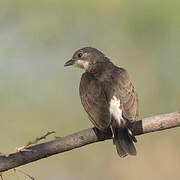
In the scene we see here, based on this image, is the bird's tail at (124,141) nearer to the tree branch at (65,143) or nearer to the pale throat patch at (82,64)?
the tree branch at (65,143)

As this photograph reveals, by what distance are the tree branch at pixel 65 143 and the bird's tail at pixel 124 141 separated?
0.44 m

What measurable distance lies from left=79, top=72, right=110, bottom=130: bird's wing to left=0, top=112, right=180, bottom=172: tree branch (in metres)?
0.43

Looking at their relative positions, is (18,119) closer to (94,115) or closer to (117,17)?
(117,17)

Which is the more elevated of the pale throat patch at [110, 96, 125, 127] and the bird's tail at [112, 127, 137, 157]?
the pale throat patch at [110, 96, 125, 127]

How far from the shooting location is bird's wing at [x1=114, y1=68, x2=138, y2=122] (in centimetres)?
704

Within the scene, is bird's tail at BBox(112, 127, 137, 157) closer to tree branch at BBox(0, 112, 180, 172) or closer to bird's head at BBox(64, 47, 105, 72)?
tree branch at BBox(0, 112, 180, 172)

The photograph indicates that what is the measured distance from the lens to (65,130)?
1090cm

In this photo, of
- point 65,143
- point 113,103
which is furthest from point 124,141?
point 65,143

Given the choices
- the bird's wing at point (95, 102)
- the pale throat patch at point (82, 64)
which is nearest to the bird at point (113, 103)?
the bird's wing at point (95, 102)

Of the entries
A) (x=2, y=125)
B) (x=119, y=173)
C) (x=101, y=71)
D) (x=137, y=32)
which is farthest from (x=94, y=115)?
(x=137, y=32)

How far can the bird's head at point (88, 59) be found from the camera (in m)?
8.59

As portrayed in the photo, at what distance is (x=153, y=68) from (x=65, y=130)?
6.23 ft

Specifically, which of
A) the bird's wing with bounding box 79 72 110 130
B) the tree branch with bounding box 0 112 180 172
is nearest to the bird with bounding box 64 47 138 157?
the bird's wing with bounding box 79 72 110 130

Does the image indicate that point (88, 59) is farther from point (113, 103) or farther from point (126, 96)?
point (113, 103)
